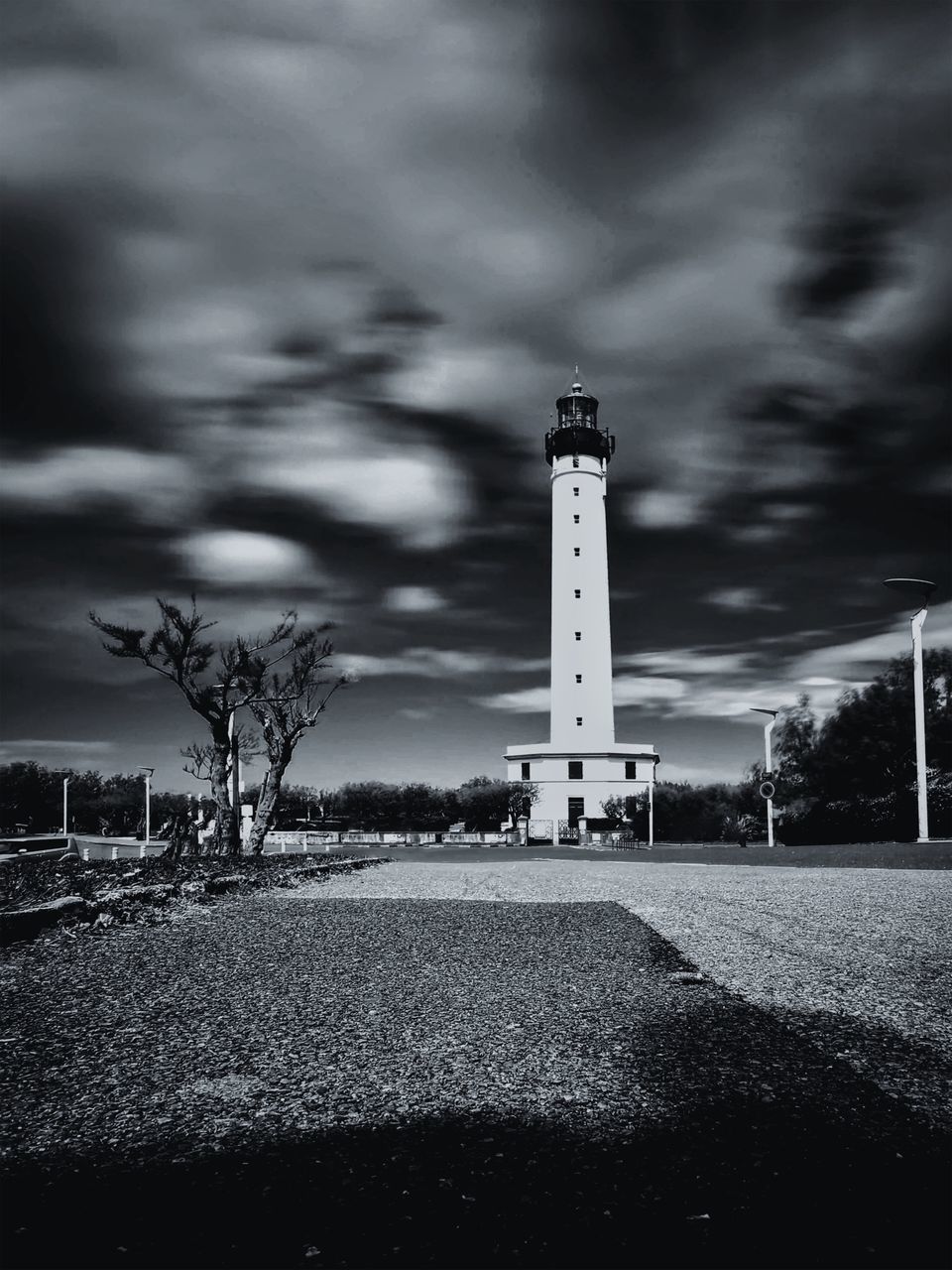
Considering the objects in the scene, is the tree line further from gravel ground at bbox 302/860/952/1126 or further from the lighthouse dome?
gravel ground at bbox 302/860/952/1126

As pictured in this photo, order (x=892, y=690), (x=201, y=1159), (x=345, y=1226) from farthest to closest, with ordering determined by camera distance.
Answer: (x=892, y=690)
(x=201, y=1159)
(x=345, y=1226)

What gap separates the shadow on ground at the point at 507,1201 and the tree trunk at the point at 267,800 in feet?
61.5

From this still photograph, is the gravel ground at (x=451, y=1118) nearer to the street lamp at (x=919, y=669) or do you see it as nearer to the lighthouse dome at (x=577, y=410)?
the street lamp at (x=919, y=669)

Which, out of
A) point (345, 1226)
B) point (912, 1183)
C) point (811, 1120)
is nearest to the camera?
point (345, 1226)

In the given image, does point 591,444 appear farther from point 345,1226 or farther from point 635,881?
point 345,1226

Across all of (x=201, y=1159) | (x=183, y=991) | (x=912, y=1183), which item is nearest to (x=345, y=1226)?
(x=201, y=1159)

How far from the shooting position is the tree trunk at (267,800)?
21.6 metres

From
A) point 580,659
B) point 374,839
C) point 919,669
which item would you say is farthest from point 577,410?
point 919,669

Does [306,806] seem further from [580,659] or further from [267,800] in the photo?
[267,800]

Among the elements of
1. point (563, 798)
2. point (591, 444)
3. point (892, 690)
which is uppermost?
point (591, 444)

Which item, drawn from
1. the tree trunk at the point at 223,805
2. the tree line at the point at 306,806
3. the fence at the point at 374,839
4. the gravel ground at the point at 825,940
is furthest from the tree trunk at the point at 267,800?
the tree line at the point at 306,806

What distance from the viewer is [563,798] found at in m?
65.2

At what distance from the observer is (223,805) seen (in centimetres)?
2053

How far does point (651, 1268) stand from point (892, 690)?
4334 cm
